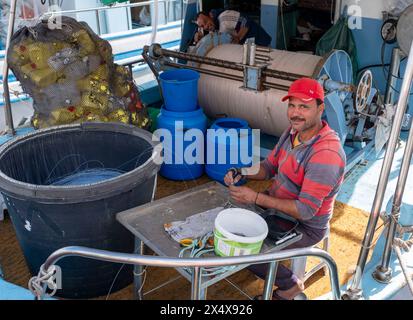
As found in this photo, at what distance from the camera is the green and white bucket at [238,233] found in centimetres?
192

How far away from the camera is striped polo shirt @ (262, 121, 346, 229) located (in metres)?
2.24

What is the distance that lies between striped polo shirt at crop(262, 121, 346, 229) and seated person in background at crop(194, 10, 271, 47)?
3.16 metres

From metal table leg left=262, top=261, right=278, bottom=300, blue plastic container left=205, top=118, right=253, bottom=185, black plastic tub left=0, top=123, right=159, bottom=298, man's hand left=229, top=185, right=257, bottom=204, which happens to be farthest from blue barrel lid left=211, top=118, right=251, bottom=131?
metal table leg left=262, top=261, right=278, bottom=300

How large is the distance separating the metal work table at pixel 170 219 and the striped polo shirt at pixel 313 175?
22 centimetres

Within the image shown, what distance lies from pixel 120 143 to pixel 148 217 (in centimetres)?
114

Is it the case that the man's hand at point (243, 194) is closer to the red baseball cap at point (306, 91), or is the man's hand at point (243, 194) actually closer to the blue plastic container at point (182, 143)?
the red baseball cap at point (306, 91)

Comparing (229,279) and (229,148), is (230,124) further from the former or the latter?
(229,279)

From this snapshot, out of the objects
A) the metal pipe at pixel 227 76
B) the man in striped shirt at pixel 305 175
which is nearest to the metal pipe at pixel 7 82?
the metal pipe at pixel 227 76

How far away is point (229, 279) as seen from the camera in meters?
3.07

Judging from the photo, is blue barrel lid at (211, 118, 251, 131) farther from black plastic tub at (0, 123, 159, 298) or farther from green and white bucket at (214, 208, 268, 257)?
green and white bucket at (214, 208, 268, 257)

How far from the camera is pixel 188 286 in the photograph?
3.01 meters
